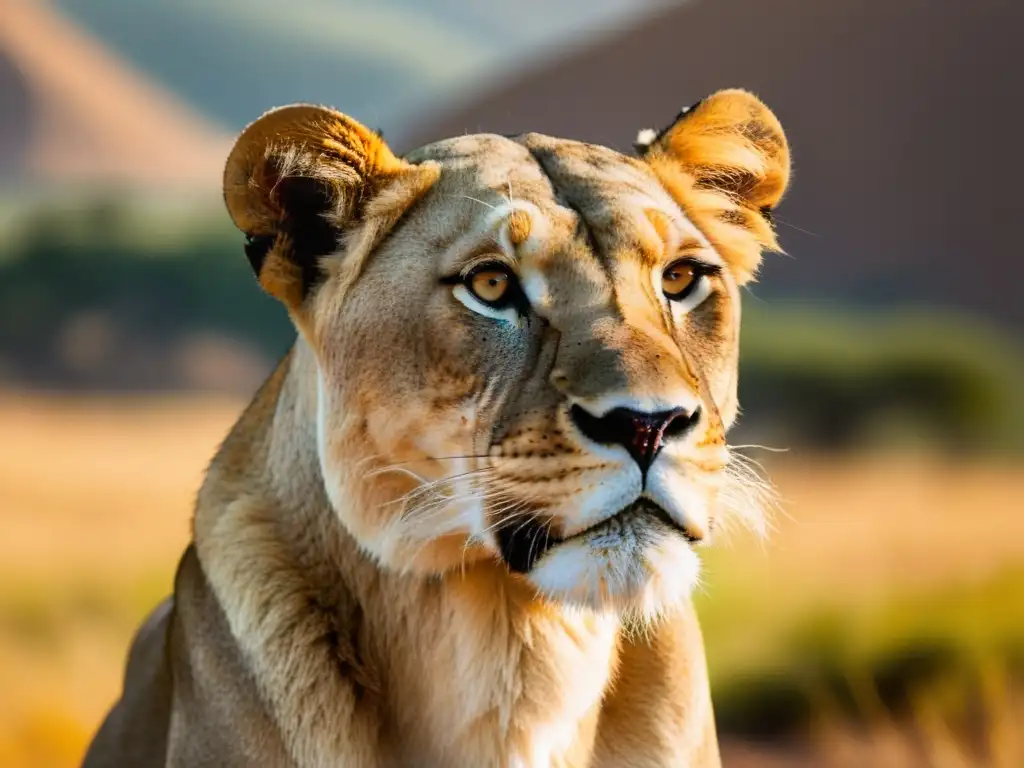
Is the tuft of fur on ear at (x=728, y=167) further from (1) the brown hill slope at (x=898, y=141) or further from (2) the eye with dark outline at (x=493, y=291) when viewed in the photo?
(1) the brown hill slope at (x=898, y=141)

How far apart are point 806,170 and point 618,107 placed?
1.26 m

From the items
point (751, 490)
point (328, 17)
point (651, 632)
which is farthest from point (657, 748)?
point (328, 17)

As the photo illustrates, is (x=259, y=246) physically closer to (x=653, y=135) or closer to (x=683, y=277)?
(x=683, y=277)

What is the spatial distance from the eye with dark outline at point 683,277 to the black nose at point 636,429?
15.9 inches

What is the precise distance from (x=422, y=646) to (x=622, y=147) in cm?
571

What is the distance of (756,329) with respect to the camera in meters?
8.46

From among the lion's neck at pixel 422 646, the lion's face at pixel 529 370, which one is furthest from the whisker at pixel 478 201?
the lion's neck at pixel 422 646

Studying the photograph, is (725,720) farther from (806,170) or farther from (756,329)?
(806,170)

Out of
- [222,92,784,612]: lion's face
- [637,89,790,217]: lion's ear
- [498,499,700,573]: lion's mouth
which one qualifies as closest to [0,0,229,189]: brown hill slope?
[637,89,790,217]: lion's ear

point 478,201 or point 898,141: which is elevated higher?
point 898,141

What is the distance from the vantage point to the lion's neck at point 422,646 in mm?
2428

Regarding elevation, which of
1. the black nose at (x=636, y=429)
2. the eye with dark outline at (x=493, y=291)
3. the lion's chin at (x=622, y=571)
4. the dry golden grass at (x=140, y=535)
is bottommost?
the dry golden grass at (x=140, y=535)

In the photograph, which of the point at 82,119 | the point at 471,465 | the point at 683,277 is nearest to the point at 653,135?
the point at 683,277

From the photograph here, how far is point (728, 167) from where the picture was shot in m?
2.79
